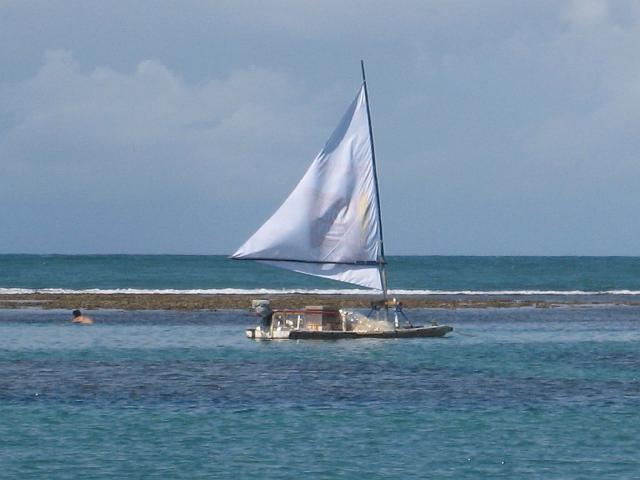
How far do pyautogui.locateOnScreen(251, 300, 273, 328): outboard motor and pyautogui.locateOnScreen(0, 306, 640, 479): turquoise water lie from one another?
1.58m

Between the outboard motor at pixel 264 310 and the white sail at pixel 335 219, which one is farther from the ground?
the white sail at pixel 335 219

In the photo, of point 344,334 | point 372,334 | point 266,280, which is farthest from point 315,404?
point 266,280

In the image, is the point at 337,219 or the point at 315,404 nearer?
the point at 315,404

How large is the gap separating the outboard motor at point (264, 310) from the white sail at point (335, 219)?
2001 millimetres

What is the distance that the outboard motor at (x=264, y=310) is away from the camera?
57438 mm

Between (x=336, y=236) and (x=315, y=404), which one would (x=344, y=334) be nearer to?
(x=336, y=236)

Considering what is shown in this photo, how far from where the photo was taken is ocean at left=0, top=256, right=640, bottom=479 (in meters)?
28.2

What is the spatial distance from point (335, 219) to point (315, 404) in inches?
860

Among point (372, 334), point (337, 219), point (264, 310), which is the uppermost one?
point (337, 219)

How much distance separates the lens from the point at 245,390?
4000cm

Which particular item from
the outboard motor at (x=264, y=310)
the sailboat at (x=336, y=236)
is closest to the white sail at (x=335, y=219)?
the sailboat at (x=336, y=236)

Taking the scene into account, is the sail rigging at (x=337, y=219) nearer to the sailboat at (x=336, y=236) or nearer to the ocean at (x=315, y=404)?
the sailboat at (x=336, y=236)

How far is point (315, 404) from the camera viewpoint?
1444 inches

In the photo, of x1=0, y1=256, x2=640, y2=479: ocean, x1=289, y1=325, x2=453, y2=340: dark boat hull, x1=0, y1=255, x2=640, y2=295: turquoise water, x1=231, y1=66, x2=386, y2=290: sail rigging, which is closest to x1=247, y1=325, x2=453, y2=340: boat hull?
x1=289, y1=325, x2=453, y2=340: dark boat hull
